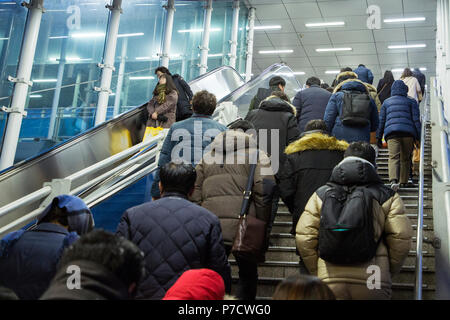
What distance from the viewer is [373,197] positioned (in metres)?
3.06

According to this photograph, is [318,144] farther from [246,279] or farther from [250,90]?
[250,90]

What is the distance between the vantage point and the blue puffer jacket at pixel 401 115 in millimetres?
6500

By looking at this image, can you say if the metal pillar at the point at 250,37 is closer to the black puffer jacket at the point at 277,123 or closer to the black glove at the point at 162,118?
the black glove at the point at 162,118

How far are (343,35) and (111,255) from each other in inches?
649

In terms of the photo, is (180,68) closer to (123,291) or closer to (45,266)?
(45,266)

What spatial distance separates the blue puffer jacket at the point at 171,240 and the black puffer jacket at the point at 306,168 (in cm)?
135

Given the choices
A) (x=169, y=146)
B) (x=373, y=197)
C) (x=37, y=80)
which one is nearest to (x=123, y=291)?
(x=373, y=197)

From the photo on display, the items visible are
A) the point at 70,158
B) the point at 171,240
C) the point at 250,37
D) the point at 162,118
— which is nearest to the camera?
the point at 171,240

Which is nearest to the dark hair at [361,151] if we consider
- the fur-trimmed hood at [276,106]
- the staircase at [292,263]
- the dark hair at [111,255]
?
the staircase at [292,263]

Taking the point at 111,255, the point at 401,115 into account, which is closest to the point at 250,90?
the point at 401,115

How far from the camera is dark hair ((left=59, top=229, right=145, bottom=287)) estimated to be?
5.29ft

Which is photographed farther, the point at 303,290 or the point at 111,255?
the point at 303,290

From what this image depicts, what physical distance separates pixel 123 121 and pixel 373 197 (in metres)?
4.33

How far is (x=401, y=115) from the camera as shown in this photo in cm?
655
